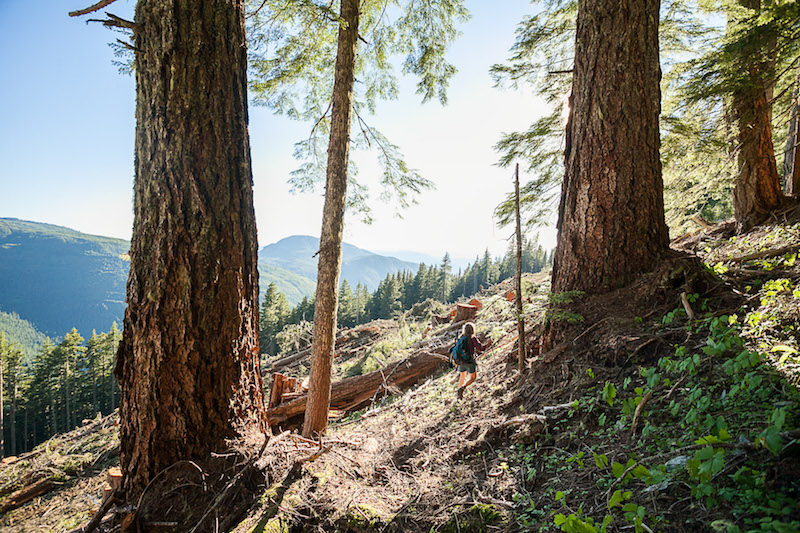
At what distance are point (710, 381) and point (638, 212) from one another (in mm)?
2071

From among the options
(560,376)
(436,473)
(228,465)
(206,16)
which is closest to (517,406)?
(560,376)

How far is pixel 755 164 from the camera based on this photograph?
5.68m

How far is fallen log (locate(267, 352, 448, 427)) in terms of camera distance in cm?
739

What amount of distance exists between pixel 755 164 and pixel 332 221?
749cm

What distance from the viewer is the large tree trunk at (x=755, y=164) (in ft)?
17.6

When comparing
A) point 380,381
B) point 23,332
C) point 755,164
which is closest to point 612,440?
point 380,381

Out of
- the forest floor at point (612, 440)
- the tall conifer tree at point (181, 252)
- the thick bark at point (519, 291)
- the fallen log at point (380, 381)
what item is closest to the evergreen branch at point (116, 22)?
the tall conifer tree at point (181, 252)

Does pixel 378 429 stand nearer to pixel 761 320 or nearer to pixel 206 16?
pixel 761 320

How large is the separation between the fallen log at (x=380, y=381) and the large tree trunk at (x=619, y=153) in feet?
14.5

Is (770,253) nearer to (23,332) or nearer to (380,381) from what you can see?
(380,381)

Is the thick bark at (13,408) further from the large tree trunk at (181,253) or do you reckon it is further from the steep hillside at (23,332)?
the steep hillside at (23,332)

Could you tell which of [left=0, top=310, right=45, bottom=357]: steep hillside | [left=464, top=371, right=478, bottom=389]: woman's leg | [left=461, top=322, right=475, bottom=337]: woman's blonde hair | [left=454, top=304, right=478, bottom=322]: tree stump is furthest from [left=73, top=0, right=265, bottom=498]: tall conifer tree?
[left=0, top=310, right=45, bottom=357]: steep hillside

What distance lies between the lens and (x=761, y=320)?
8.14ft

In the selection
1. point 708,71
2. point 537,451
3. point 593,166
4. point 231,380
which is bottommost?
point 537,451
